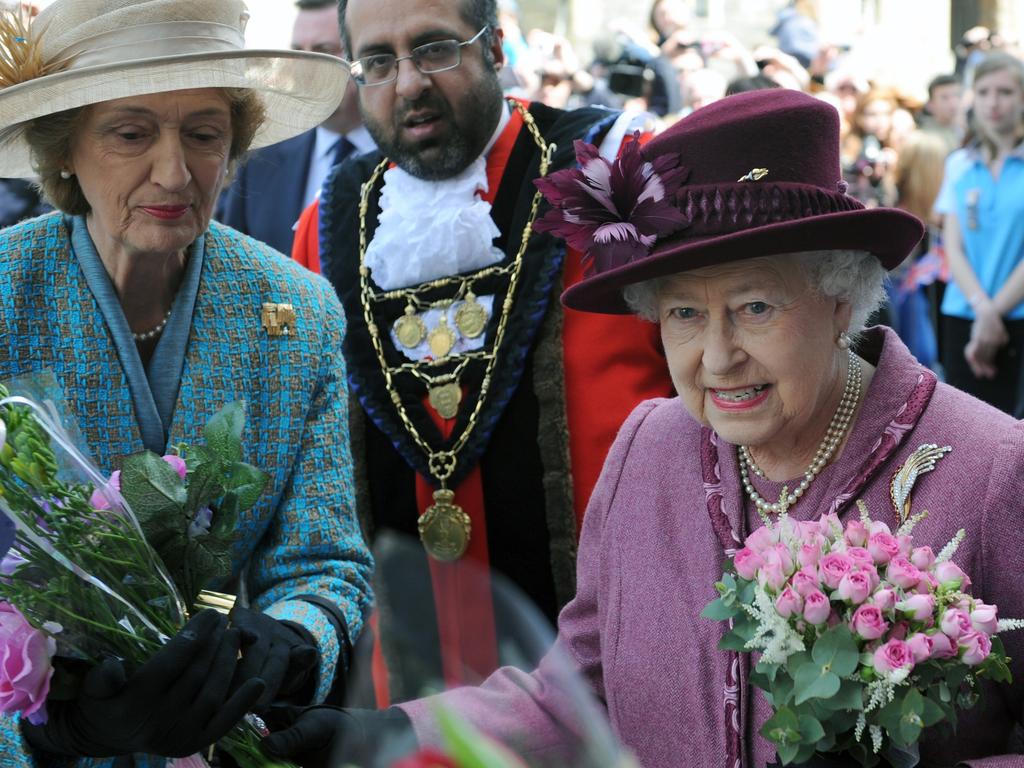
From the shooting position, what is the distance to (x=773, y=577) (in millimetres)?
1841

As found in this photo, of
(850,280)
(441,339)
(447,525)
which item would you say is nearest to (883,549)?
(850,280)

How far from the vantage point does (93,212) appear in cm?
254

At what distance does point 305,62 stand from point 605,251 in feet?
2.58

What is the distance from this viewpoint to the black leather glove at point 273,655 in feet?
7.00

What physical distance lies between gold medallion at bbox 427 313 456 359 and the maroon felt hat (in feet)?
4.04

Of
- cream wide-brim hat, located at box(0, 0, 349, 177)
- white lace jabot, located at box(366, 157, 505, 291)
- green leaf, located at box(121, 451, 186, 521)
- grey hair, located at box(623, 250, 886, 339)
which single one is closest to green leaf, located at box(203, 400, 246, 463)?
green leaf, located at box(121, 451, 186, 521)

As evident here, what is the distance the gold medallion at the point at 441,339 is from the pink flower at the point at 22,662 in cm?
173

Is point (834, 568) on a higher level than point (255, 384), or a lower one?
lower

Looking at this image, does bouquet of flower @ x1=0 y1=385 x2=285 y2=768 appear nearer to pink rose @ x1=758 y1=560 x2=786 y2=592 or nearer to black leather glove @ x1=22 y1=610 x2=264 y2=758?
black leather glove @ x1=22 y1=610 x2=264 y2=758

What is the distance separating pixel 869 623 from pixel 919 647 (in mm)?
66

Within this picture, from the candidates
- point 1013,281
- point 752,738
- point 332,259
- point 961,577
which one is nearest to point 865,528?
point 961,577

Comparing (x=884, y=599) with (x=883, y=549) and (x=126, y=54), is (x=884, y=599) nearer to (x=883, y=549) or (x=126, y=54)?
(x=883, y=549)

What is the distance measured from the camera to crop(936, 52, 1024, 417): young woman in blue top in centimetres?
701

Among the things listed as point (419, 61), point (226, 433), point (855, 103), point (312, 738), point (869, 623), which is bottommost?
point (312, 738)
